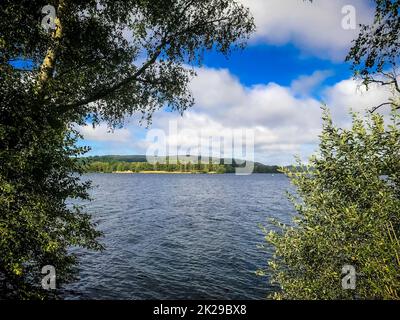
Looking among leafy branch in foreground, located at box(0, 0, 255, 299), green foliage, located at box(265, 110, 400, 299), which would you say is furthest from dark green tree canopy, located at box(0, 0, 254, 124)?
green foliage, located at box(265, 110, 400, 299)

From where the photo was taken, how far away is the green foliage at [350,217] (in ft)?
34.2

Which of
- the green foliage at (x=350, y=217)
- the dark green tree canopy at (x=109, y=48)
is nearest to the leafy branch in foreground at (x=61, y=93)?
the dark green tree canopy at (x=109, y=48)

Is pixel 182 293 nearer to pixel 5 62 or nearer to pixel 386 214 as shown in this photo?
pixel 386 214

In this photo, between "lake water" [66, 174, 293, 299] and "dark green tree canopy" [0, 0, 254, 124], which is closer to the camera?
"dark green tree canopy" [0, 0, 254, 124]

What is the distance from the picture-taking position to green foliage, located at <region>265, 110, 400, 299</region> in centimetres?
1041

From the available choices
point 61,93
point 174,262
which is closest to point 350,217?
point 61,93

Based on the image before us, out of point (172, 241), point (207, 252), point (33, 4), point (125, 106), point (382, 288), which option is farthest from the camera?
point (172, 241)

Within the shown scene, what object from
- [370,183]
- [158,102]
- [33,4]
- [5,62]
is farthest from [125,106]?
[370,183]

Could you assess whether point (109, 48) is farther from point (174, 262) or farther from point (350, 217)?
point (174, 262)

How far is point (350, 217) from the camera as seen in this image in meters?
10.5

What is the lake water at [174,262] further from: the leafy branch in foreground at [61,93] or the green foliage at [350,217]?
the green foliage at [350,217]

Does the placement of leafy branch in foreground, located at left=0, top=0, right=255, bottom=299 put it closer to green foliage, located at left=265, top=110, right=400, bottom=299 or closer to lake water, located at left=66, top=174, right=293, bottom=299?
lake water, located at left=66, top=174, right=293, bottom=299
